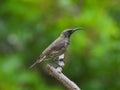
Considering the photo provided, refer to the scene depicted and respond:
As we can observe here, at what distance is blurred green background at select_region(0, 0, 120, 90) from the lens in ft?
15.8

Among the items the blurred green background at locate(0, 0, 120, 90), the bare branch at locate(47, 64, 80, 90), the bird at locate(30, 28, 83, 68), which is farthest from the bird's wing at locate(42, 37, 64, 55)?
the blurred green background at locate(0, 0, 120, 90)

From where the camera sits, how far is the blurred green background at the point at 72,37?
15.8ft

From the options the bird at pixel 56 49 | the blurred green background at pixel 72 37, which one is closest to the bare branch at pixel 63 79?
the bird at pixel 56 49

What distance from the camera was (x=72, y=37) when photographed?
4.86 m

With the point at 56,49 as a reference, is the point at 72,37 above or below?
above

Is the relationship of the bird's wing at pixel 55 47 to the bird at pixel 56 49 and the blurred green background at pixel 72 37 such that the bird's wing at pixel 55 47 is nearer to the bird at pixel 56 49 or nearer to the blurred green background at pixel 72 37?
the bird at pixel 56 49

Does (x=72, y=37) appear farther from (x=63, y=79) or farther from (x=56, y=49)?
(x=63, y=79)

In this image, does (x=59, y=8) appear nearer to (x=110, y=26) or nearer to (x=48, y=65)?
(x=110, y=26)

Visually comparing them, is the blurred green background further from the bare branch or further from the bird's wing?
the bare branch

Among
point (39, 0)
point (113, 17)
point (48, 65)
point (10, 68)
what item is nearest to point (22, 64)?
point (10, 68)

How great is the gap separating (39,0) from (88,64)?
0.62 metres

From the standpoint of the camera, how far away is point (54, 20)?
5004 millimetres

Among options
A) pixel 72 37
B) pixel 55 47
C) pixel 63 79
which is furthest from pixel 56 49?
pixel 72 37

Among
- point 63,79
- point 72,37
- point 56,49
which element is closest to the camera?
point 63,79
